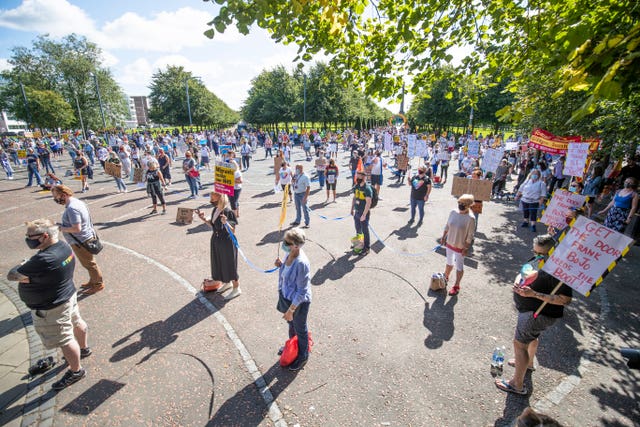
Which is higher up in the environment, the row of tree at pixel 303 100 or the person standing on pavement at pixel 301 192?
the row of tree at pixel 303 100

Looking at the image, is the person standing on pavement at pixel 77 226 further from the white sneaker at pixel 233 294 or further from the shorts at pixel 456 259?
the shorts at pixel 456 259

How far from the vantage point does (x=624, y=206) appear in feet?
26.1

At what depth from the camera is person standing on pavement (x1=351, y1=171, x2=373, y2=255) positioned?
297 inches

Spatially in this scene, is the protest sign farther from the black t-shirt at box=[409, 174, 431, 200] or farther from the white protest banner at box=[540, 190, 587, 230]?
the white protest banner at box=[540, 190, 587, 230]

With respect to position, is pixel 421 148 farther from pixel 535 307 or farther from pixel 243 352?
pixel 243 352

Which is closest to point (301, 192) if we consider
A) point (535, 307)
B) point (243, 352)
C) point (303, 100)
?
point (243, 352)

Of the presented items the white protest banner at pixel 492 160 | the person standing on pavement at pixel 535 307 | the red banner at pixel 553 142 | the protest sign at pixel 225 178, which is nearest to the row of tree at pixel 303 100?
the white protest banner at pixel 492 160

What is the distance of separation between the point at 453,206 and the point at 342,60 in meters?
8.89

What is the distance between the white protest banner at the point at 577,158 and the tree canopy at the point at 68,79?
205ft

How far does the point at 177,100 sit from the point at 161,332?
2451 inches

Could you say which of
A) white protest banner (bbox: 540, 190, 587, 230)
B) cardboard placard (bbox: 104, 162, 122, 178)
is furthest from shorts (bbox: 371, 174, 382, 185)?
cardboard placard (bbox: 104, 162, 122, 178)

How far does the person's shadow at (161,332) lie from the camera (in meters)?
4.53

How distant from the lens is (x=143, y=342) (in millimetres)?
4719

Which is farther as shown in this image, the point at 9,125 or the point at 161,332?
the point at 9,125
